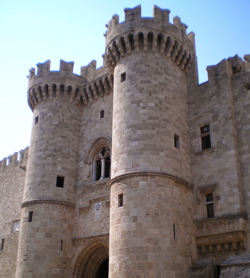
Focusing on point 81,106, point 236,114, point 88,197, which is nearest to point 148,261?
point 88,197

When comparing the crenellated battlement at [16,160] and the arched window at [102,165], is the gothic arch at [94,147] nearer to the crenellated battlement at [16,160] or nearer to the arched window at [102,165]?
the arched window at [102,165]

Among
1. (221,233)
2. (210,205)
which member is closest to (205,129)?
(210,205)

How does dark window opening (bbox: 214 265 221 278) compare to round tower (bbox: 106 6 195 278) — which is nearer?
round tower (bbox: 106 6 195 278)

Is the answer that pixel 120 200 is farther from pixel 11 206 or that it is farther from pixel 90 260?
pixel 11 206

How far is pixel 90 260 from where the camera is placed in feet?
52.5

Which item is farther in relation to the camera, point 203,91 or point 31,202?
point 31,202

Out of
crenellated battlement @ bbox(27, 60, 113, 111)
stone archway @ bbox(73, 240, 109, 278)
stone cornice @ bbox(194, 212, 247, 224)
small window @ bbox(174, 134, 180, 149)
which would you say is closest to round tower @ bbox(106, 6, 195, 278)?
small window @ bbox(174, 134, 180, 149)

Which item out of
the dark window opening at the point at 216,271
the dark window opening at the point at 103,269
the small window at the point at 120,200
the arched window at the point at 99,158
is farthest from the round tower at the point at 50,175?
the dark window opening at the point at 216,271

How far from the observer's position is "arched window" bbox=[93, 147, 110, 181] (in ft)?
54.4

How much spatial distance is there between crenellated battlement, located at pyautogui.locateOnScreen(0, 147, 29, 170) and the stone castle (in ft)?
14.5

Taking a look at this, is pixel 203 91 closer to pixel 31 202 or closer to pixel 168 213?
pixel 168 213

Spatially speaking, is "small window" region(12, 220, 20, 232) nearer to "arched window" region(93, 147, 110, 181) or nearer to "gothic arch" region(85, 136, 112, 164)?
"gothic arch" region(85, 136, 112, 164)

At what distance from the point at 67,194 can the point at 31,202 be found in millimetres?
1579

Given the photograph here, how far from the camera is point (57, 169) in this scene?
17234mm
